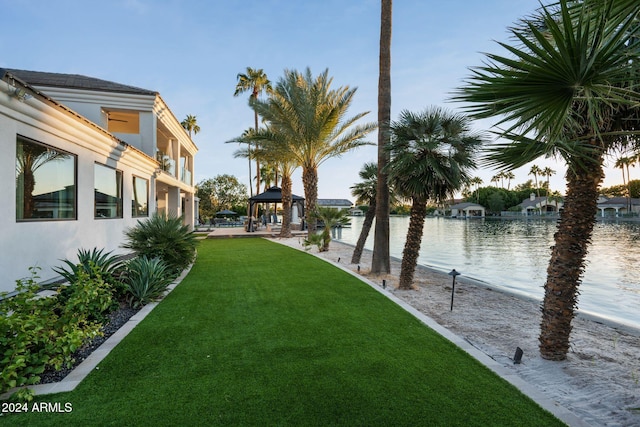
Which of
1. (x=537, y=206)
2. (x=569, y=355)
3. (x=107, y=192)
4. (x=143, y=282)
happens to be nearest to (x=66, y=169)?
(x=107, y=192)

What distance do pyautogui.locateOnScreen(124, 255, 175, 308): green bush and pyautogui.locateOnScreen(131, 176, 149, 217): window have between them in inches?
247

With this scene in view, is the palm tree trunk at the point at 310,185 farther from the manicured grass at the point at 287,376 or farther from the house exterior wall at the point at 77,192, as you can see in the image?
the manicured grass at the point at 287,376

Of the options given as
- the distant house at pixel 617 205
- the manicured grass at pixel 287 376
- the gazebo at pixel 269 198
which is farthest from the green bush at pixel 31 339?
the distant house at pixel 617 205

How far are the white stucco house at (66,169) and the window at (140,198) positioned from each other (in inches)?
1.5

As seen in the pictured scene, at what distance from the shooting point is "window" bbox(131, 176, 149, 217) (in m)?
12.4

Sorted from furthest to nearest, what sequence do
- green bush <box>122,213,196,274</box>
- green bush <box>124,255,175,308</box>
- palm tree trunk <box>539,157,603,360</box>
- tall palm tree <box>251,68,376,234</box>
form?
tall palm tree <box>251,68,376,234</box>
green bush <box>122,213,196,274</box>
green bush <box>124,255,175,308</box>
palm tree trunk <box>539,157,603,360</box>

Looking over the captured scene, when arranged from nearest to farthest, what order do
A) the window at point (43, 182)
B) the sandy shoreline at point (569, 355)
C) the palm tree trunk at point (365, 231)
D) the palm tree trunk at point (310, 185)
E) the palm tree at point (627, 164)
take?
the sandy shoreline at point (569, 355), the palm tree at point (627, 164), the window at point (43, 182), the palm tree trunk at point (365, 231), the palm tree trunk at point (310, 185)

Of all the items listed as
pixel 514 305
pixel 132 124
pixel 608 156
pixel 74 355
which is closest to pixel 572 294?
pixel 608 156

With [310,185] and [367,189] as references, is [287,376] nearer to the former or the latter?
[367,189]

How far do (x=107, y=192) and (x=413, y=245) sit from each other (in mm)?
9136

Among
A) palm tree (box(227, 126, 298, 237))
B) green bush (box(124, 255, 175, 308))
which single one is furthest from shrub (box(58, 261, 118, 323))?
palm tree (box(227, 126, 298, 237))

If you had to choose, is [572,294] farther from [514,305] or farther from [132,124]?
[132,124]

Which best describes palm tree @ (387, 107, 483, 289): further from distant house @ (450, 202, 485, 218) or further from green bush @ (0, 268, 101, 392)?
distant house @ (450, 202, 485, 218)

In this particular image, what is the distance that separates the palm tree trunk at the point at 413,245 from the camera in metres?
8.64
